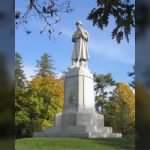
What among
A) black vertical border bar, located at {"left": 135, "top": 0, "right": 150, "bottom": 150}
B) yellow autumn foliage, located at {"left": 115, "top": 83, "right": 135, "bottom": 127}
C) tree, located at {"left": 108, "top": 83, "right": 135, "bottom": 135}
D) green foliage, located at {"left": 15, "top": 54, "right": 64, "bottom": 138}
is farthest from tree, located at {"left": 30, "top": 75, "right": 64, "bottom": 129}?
black vertical border bar, located at {"left": 135, "top": 0, "right": 150, "bottom": 150}

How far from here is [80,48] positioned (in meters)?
10.9

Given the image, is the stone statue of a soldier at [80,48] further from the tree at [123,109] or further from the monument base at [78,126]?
the tree at [123,109]

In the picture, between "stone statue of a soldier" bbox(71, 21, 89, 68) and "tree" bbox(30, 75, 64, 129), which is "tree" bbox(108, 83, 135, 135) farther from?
"stone statue of a soldier" bbox(71, 21, 89, 68)

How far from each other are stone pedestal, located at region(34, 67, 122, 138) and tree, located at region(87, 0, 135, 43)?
8.39m

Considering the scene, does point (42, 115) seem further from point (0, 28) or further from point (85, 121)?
point (0, 28)

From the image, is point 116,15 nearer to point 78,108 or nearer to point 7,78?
point 7,78

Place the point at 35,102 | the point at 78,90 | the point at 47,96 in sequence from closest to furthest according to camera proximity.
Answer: the point at 78,90 → the point at 35,102 → the point at 47,96

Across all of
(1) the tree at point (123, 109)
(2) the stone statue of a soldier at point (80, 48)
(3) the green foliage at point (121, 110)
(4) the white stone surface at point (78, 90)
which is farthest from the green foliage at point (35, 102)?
(2) the stone statue of a soldier at point (80, 48)

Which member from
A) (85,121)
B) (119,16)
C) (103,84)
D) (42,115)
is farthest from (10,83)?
(103,84)

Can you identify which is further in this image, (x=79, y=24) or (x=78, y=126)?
(x=79, y=24)

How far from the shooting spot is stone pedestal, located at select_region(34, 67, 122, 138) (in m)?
9.86

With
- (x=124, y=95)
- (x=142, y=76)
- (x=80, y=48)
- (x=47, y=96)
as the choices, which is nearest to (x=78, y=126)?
(x=80, y=48)

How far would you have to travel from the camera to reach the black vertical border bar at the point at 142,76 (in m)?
0.90

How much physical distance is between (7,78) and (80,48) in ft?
32.5
